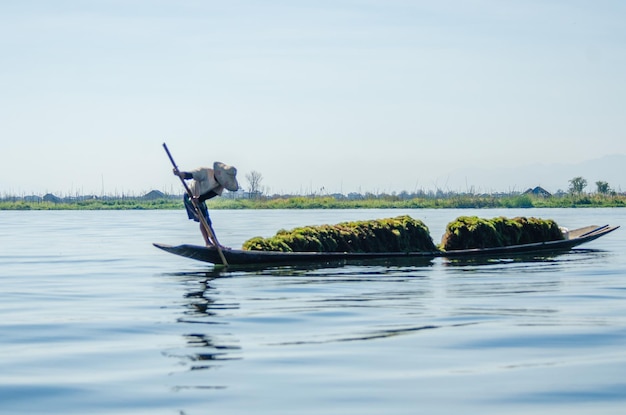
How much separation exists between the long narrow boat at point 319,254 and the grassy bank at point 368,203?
184 feet

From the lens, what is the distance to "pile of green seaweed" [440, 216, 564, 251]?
22.1 meters

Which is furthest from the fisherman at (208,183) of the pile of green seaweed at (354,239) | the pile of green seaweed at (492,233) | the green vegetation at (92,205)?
the green vegetation at (92,205)

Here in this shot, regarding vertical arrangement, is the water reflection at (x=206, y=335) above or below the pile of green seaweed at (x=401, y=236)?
below

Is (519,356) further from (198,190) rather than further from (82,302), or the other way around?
(198,190)

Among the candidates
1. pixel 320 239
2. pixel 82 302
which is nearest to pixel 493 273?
pixel 320 239

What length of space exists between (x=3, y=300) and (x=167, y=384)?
6979 mm

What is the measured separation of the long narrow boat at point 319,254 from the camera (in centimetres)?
1820

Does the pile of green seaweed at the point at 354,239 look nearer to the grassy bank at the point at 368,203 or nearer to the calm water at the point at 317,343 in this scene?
the calm water at the point at 317,343

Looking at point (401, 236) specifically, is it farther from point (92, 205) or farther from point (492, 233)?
point (92, 205)

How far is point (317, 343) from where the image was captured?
952 cm

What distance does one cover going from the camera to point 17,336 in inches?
405

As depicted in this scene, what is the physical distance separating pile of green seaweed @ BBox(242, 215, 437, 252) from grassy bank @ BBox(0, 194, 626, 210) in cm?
5841

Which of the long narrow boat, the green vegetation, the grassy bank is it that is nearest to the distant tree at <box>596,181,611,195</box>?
the grassy bank

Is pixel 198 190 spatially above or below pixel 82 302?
above
